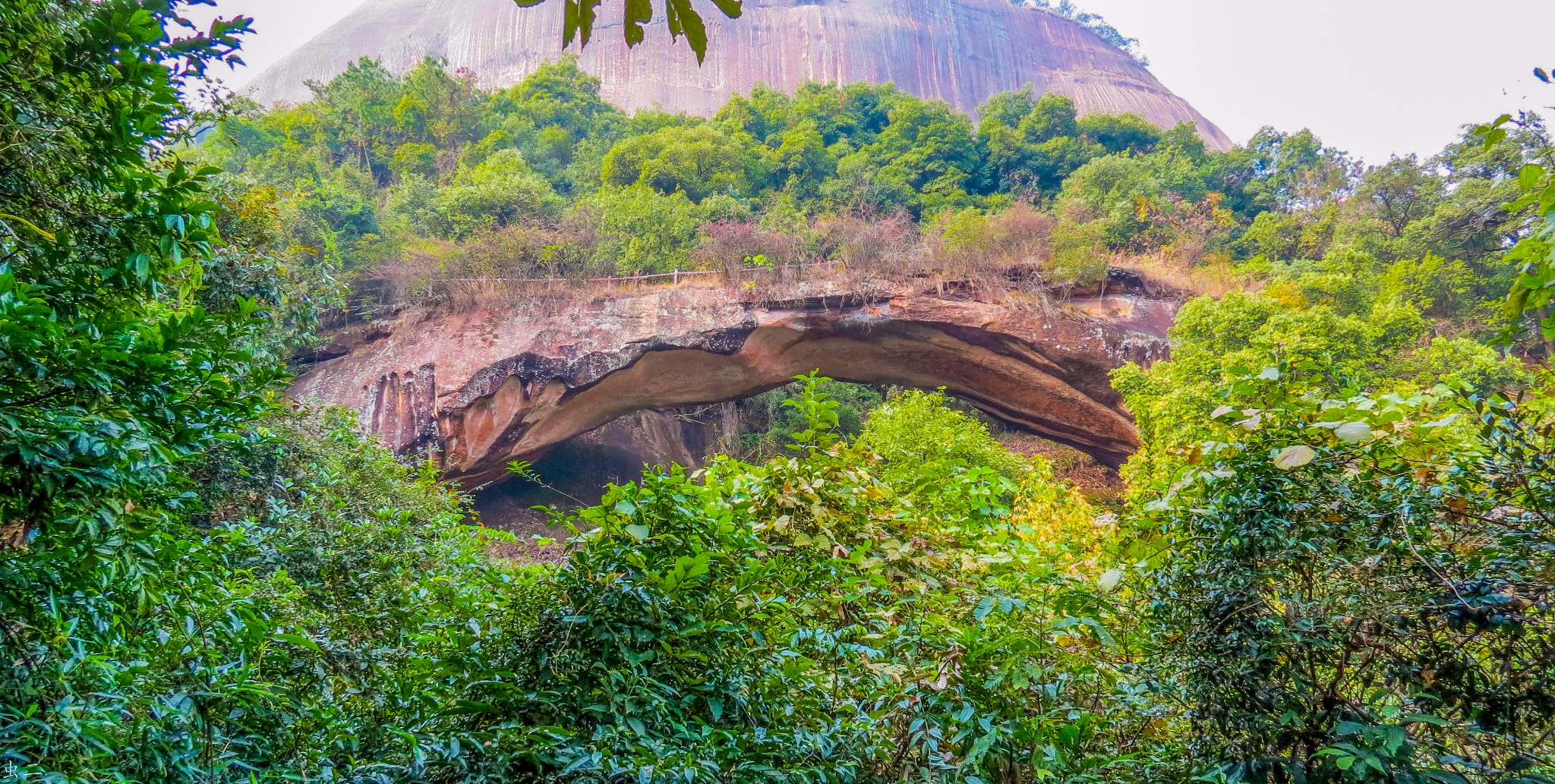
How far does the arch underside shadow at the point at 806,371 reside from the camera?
39.1 feet

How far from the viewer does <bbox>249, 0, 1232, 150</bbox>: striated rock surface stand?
33.5 metres

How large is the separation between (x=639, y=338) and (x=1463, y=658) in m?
11.6

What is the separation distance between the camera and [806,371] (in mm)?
13156

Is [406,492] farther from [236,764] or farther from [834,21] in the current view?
[834,21]

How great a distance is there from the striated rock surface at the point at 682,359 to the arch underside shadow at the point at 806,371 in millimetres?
27

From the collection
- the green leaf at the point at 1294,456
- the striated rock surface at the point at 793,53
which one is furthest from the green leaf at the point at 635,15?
the striated rock surface at the point at 793,53

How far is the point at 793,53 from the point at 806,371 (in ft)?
88.1

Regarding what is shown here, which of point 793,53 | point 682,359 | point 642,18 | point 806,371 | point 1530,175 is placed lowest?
point 806,371

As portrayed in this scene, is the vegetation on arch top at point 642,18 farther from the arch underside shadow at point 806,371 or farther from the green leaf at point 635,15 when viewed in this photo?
the arch underside shadow at point 806,371

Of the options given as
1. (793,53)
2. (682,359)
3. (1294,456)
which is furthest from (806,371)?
(793,53)

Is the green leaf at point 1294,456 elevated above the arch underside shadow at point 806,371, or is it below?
→ above

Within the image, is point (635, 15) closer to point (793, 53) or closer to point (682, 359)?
point (682, 359)

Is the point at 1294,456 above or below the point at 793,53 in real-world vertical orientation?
below

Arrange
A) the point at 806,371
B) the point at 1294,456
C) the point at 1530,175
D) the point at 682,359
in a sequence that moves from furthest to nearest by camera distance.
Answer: the point at 806,371 → the point at 682,359 → the point at 1294,456 → the point at 1530,175
